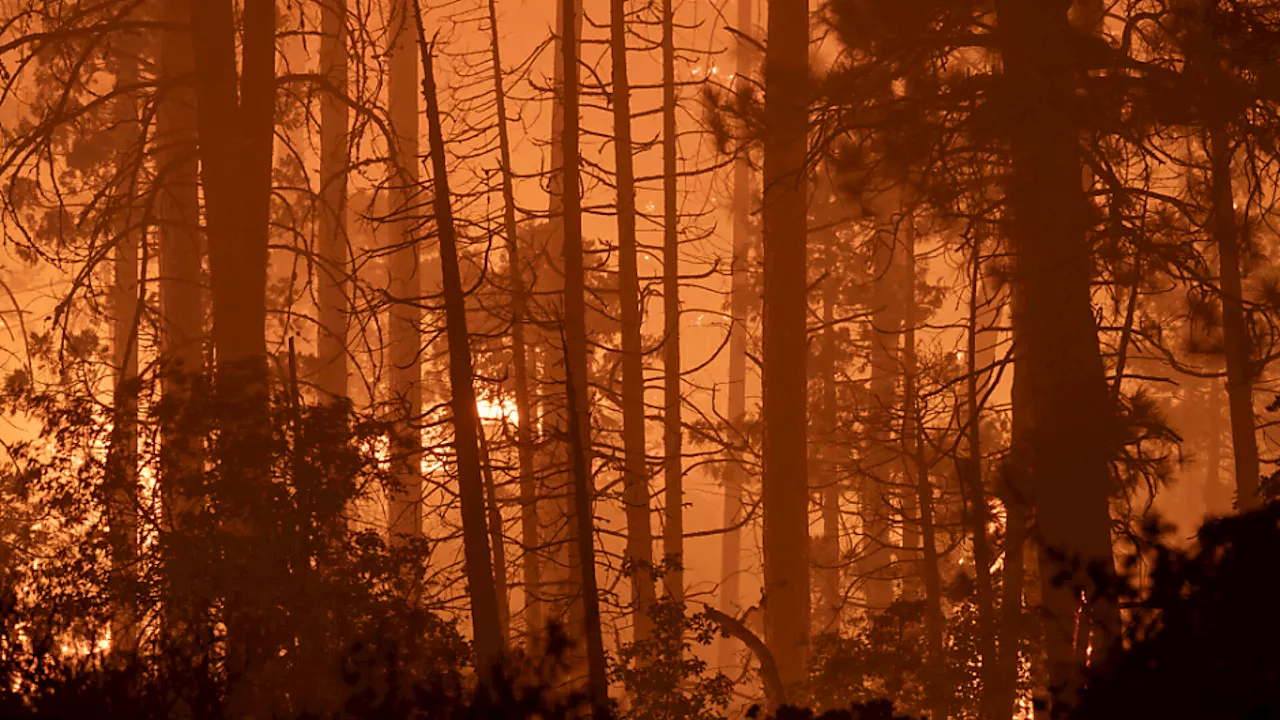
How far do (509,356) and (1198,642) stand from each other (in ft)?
79.5

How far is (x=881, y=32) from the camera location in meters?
9.73

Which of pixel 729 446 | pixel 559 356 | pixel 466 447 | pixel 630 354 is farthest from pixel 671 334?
pixel 466 447

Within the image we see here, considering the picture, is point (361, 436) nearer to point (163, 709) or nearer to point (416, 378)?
point (163, 709)

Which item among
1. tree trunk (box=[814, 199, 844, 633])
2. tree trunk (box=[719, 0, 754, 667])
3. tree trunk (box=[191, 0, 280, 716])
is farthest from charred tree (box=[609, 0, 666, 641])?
tree trunk (box=[719, 0, 754, 667])

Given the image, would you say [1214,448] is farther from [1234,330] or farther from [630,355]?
[1234,330]

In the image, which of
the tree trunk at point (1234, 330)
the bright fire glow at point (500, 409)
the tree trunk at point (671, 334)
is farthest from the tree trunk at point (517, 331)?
the tree trunk at point (1234, 330)

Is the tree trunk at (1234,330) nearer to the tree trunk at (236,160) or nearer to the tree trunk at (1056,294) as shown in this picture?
the tree trunk at (1056,294)

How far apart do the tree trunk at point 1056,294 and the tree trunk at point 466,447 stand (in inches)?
162

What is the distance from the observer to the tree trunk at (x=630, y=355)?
12.7 m

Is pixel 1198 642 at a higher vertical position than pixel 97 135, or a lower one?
lower

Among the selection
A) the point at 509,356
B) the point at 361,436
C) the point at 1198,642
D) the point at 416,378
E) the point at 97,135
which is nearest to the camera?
the point at 1198,642

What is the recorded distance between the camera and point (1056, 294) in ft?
29.2

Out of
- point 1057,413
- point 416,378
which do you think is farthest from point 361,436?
point 416,378

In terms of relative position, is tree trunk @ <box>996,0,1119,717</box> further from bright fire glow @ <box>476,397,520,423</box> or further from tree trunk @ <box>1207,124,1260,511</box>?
bright fire glow @ <box>476,397,520,423</box>
